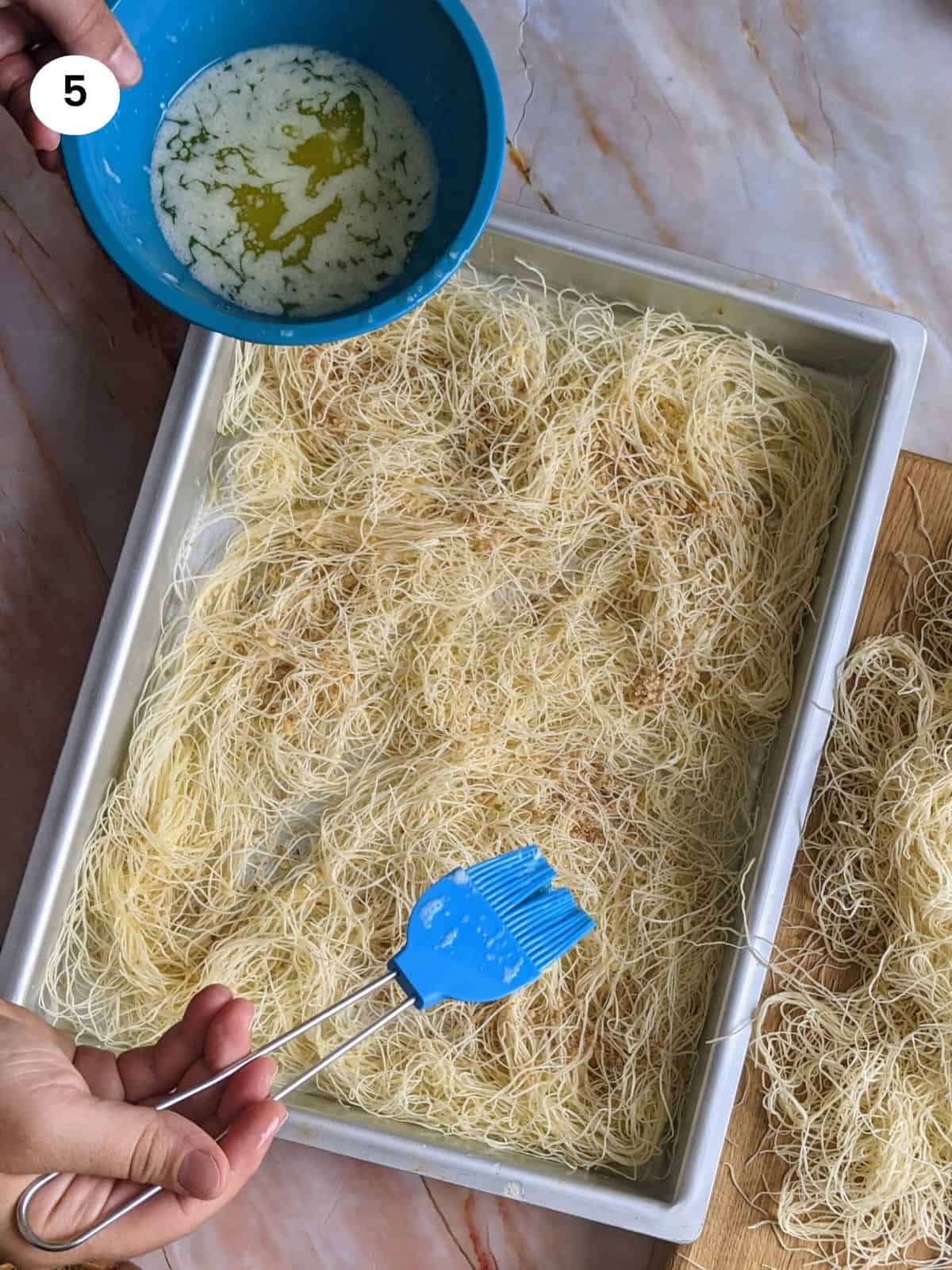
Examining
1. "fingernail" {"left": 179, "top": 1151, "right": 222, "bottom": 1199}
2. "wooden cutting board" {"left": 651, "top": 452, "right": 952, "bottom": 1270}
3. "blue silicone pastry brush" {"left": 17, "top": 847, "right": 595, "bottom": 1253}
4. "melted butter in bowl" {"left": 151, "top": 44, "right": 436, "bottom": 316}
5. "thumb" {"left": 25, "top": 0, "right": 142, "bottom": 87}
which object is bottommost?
"wooden cutting board" {"left": 651, "top": 452, "right": 952, "bottom": 1270}

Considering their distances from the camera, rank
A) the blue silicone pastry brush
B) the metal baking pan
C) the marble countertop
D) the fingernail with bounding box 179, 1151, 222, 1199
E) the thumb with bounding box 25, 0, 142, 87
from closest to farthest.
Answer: the fingernail with bounding box 179, 1151, 222, 1199 → the thumb with bounding box 25, 0, 142, 87 → the blue silicone pastry brush → the metal baking pan → the marble countertop

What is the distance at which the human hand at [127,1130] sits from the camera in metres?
0.90

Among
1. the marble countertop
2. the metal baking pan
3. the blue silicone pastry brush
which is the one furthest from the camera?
the marble countertop

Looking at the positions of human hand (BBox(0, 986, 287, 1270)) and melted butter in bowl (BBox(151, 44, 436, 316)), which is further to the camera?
melted butter in bowl (BBox(151, 44, 436, 316))

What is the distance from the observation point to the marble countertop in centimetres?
151

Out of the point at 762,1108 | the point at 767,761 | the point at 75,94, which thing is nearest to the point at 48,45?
the point at 75,94

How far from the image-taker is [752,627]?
55.2 inches

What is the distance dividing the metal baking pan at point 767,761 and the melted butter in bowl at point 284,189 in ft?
0.51

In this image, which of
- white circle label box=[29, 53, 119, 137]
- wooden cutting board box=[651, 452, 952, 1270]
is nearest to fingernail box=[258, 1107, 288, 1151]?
wooden cutting board box=[651, 452, 952, 1270]

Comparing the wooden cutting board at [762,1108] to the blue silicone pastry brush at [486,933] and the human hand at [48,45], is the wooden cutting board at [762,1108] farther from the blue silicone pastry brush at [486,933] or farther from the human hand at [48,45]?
the human hand at [48,45]

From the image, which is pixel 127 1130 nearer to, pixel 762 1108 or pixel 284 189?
pixel 762 1108

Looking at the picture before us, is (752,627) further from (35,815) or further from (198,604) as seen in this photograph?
(35,815)

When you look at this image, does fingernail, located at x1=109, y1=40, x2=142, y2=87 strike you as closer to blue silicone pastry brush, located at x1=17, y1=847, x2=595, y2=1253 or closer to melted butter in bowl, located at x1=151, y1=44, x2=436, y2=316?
melted butter in bowl, located at x1=151, y1=44, x2=436, y2=316

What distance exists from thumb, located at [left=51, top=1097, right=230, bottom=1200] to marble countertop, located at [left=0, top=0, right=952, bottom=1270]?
0.67m
